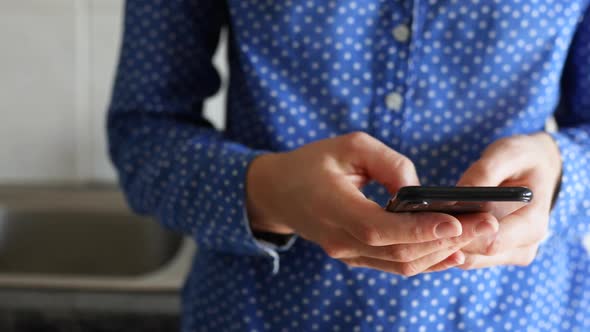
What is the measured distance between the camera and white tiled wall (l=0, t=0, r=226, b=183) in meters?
1.18

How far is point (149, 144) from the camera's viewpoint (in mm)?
510

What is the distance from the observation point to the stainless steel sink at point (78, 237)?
1139 millimetres

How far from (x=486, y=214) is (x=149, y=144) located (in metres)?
0.26

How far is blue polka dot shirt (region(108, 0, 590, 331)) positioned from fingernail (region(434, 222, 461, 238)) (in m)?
0.14

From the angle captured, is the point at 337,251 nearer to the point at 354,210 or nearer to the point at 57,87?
the point at 354,210

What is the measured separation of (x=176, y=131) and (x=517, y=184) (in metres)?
0.24

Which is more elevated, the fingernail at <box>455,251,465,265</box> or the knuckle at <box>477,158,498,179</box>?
the knuckle at <box>477,158,498,179</box>

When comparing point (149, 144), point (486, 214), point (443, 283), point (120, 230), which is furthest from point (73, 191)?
point (486, 214)

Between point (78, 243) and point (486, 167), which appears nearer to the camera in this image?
point (486, 167)

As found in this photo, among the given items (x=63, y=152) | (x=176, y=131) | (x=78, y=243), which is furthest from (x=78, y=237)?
(x=176, y=131)

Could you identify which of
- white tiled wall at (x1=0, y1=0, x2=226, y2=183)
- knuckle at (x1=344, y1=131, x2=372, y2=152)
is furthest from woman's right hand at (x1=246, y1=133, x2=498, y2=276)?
white tiled wall at (x1=0, y1=0, x2=226, y2=183)

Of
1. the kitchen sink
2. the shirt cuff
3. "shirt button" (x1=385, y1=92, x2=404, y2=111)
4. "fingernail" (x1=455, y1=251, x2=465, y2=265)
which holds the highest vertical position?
"shirt button" (x1=385, y1=92, x2=404, y2=111)

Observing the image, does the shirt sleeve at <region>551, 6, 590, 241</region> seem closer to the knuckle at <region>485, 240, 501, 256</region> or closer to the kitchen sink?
the knuckle at <region>485, 240, 501, 256</region>

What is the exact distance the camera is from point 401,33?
46 cm
